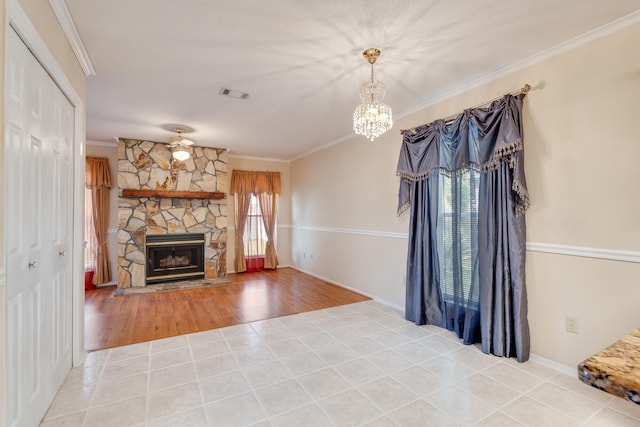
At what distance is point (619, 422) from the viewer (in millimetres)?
1775

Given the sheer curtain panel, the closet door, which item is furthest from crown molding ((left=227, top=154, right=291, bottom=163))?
the closet door

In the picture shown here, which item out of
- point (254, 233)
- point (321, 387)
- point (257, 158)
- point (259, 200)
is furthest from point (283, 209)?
point (321, 387)

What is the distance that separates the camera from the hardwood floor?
3213 mm

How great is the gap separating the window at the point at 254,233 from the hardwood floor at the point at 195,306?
1.02 meters

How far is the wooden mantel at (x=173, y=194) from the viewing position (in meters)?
4.95

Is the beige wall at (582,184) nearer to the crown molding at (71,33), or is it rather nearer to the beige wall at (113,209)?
the crown molding at (71,33)

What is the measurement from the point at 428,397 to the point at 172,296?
4.05 m

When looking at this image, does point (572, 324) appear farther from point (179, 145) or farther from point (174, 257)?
point (174, 257)

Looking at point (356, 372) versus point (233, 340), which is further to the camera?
point (233, 340)

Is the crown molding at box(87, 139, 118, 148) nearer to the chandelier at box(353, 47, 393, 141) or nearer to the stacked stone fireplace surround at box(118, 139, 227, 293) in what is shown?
the stacked stone fireplace surround at box(118, 139, 227, 293)

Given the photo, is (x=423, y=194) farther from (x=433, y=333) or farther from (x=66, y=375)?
(x=66, y=375)

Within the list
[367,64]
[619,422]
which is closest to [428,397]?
[619,422]

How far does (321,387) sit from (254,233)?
4.74 meters

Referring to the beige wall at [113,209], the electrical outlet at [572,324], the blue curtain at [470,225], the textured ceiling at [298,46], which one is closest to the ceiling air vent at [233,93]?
the textured ceiling at [298,46]
